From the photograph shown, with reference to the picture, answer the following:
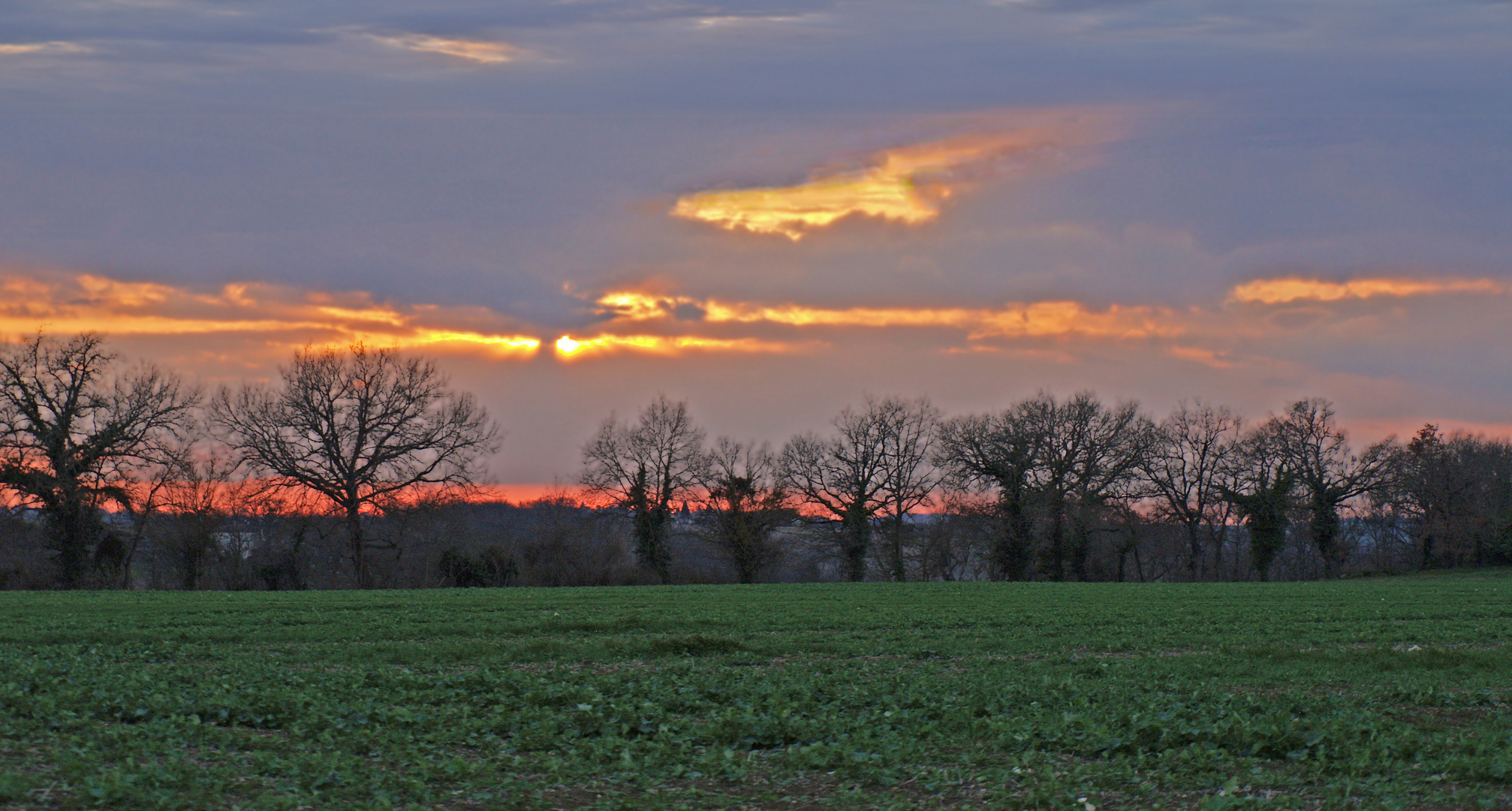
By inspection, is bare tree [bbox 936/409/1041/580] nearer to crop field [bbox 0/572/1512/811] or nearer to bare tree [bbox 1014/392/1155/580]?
bare tree [bbox 1014/392/1155/580]

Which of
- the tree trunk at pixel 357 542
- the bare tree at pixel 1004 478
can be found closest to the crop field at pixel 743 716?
the tree trunk at pixel 357 542

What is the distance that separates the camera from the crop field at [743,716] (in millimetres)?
8461

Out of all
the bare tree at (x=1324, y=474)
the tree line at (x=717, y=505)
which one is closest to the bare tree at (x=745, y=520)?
the tree line at (x=717, y=505)

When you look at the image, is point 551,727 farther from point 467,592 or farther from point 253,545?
point 253,545

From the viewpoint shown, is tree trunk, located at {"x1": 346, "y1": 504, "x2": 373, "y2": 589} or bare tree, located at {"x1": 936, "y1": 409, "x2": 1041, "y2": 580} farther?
bare tree, located at {"x1": 936, "y1": 409, "x2": 1041, "y2": 580}

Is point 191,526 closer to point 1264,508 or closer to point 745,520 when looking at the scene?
point 745,520

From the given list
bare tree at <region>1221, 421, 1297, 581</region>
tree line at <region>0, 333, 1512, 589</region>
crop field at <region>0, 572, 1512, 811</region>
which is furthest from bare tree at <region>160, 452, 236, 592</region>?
bare tree at <region>1221, 421, 1297, 581</region>

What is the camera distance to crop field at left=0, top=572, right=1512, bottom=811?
27.8ft

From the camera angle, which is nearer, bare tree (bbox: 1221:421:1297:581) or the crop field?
the crop field

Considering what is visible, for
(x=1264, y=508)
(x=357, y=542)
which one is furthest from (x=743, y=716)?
(x=1264, y=508)

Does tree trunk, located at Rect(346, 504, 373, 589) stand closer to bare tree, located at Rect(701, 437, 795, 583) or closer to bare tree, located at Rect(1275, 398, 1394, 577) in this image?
bare tree, located at Rect(701, 437, 795, 583)

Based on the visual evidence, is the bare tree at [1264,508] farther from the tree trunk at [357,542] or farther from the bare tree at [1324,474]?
the tree trunk at [357,542]

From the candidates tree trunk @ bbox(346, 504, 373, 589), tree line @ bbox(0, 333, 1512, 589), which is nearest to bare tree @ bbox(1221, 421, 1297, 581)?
tree line @ bbox(0, 333, 1512, 589)

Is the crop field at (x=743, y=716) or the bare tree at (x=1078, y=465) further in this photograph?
the bare tree at (x=1078, y=465)
